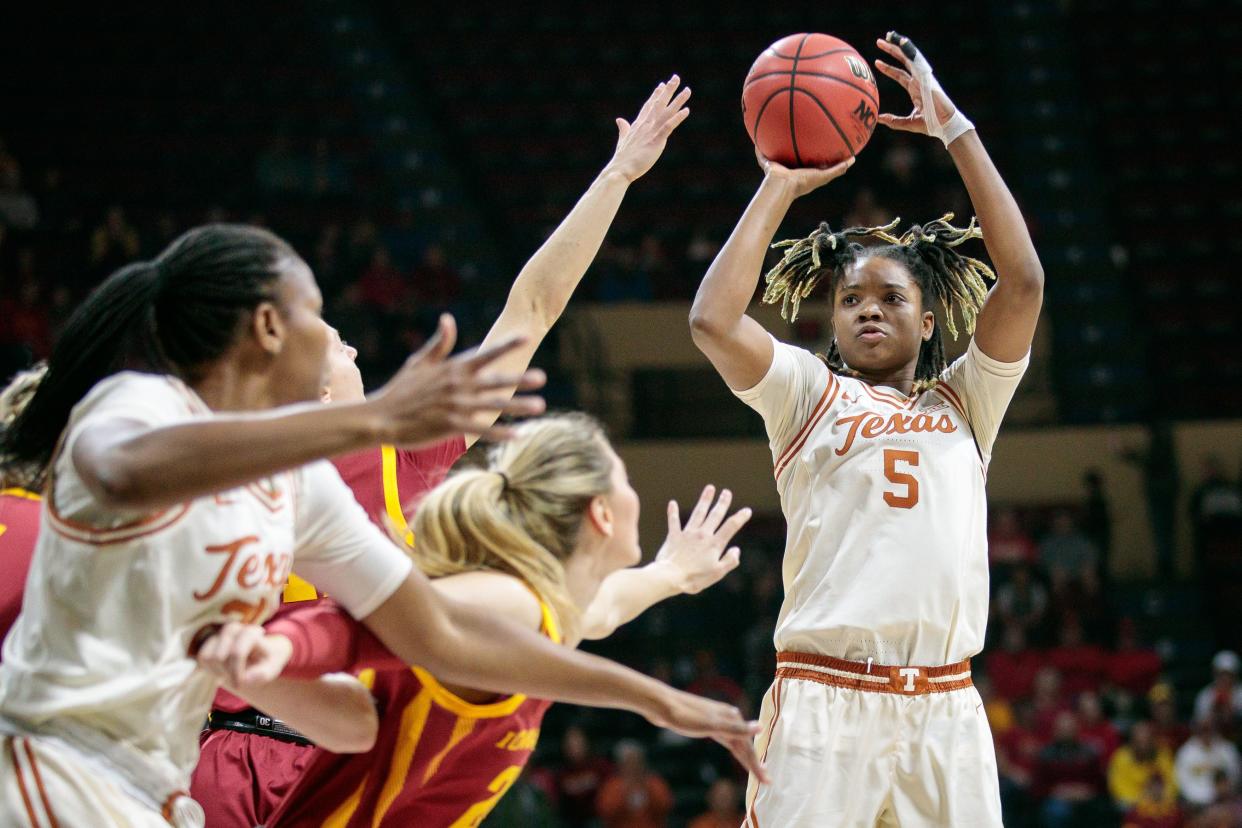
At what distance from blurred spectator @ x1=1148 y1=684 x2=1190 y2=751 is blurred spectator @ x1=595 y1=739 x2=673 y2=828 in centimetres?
336

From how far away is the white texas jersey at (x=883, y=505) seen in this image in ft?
13.2

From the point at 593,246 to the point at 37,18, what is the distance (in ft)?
50.0

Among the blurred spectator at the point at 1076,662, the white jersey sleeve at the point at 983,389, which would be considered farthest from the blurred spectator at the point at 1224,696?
the white jersey sleeve at the point at 983,389

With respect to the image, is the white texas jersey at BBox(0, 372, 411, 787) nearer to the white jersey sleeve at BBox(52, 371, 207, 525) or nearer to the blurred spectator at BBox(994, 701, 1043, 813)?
the white jersey sleeve at BBox(52, 371, 207, 525)

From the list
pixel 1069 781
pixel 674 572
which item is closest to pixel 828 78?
pixel 674 572

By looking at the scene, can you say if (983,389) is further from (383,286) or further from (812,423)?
(383,286)

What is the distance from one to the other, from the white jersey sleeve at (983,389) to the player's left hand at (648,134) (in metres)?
1.07

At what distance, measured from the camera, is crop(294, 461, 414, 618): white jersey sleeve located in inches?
102

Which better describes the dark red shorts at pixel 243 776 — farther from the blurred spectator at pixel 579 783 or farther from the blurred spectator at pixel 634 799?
the blurred spectator at pixel 579 783

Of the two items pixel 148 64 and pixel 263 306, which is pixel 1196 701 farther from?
pixel 148 64

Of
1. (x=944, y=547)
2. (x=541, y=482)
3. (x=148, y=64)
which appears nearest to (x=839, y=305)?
(x=944, y=547)

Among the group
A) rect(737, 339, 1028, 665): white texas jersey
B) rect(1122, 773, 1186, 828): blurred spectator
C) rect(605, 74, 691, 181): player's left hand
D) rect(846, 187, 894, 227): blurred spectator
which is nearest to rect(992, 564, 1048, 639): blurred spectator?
rect(1122, 773, 1186, 828): blurred spectator

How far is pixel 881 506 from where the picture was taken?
13.5ft

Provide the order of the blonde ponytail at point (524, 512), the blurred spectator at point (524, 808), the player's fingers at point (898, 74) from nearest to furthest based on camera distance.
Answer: the blonde ponytail at point (524, 512)
the player's fingers at point (898, 74)
the blurred spectator at point (524, 808)
